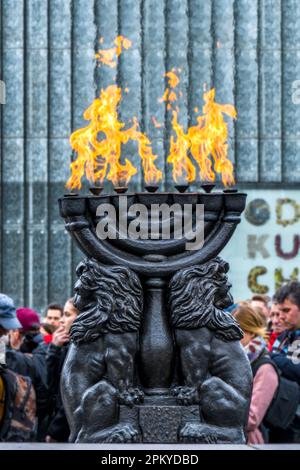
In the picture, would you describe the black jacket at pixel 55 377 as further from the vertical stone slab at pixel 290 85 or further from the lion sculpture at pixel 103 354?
the vertical stone slab at pixel 290 85

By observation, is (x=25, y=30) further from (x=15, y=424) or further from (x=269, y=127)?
(x=15, y=424)

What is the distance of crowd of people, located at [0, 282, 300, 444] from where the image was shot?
877 cm

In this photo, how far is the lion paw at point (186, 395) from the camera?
692 centimetres

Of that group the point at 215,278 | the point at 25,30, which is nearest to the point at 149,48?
the point at 25,30

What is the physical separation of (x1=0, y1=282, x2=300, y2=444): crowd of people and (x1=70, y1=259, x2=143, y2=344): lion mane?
169cm

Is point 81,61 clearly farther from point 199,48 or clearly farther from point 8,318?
point 8,318

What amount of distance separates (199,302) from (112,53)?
551 inches

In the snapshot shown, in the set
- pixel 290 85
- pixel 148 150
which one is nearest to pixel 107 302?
pixel 148 150

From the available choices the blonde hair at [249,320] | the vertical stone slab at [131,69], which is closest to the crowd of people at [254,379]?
the blonde hair at [249,320]

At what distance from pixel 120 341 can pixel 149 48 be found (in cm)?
1394

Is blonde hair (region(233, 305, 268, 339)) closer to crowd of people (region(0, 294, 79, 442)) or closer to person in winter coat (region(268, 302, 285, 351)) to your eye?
person in winter coat (region(268, 302, 285, 351))

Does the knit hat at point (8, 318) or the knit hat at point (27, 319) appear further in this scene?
the knit hat at point (27, 319)

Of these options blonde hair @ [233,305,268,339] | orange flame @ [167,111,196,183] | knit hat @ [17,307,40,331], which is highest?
orange flame @ [167,111,196,183]

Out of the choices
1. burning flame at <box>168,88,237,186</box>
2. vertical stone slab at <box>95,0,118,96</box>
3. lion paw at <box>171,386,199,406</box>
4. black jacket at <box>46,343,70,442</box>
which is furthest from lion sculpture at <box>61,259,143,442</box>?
vertical stone slab at <box>95,0,118,96</box>
